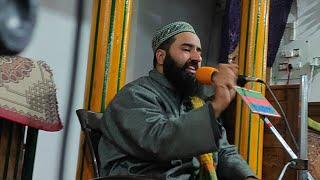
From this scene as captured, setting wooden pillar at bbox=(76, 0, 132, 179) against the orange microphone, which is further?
wooden pillar at bbox=(76, 0, 132, 179)

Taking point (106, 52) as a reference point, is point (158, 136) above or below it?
below

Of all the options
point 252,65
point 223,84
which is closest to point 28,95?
point 223,84

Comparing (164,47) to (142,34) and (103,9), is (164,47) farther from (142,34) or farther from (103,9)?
(142,34)

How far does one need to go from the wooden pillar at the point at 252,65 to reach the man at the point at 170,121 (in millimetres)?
1048

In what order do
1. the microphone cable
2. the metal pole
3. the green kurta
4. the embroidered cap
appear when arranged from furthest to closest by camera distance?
the microphone cable
the embroidered cap
the metal pole
the green kurta

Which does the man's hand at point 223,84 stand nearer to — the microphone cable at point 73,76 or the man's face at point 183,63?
the man's face at point 183,63

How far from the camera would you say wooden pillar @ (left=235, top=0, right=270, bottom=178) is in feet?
8.68

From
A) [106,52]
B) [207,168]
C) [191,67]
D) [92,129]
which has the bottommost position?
[207,168]

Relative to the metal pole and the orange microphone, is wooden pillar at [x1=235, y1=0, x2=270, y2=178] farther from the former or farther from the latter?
the orange microphone

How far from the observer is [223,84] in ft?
3.97

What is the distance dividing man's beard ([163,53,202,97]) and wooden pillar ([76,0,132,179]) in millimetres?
533

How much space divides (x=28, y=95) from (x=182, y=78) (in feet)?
1.91

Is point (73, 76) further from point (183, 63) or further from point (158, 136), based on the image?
point (158, 136)

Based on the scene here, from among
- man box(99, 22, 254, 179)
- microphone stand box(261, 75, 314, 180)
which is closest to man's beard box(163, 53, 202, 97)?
man box(99, 22, 254, 179)
